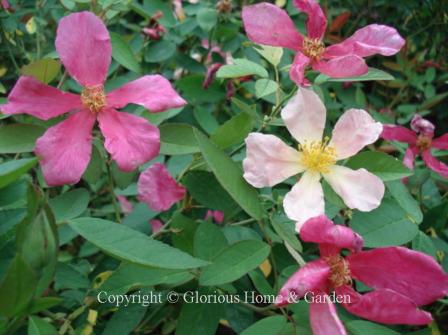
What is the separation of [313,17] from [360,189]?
0.98 feet

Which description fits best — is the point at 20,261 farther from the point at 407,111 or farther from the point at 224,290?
the point at 407,111

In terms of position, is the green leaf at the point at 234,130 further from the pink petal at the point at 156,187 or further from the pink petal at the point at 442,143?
the pink petal at the point at 442,143

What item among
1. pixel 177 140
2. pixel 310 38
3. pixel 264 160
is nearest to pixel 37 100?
pixel 177 140

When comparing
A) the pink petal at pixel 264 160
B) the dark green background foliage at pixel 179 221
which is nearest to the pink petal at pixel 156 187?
the dark green background foliage at pixel 179 221

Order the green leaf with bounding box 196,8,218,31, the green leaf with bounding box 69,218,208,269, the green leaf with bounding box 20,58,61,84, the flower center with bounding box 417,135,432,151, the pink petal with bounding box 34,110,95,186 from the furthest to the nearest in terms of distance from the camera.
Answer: the green leaf with bounding box 196,8,218,31
the flower center with bounding box 417,135,432,151
the green leaf with bounding box 20,58,61,84
the pink petal with bounding box 34,110,95,186
the green leaf with bounding box 69,218,208,269

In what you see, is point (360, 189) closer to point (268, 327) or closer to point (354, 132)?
point (354, 132)

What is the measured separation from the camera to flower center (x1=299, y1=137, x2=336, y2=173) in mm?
810

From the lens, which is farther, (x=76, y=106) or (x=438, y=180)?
(x=438, y=180)

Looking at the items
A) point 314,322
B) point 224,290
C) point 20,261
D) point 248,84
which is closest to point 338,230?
Answer: point 314,322

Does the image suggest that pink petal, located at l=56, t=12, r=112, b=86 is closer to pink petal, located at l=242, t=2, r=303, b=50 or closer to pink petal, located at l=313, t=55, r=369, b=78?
pink petal, located at l=242, t=2, r=303, b=50

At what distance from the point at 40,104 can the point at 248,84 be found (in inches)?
20.9

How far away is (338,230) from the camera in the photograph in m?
0.66

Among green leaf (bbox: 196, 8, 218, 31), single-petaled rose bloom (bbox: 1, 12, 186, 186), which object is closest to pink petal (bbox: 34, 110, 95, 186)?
single-petaled rose bloom (bbox: 1, 12, 186, 186)

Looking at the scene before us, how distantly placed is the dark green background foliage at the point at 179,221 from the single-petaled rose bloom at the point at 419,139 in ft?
0.11
